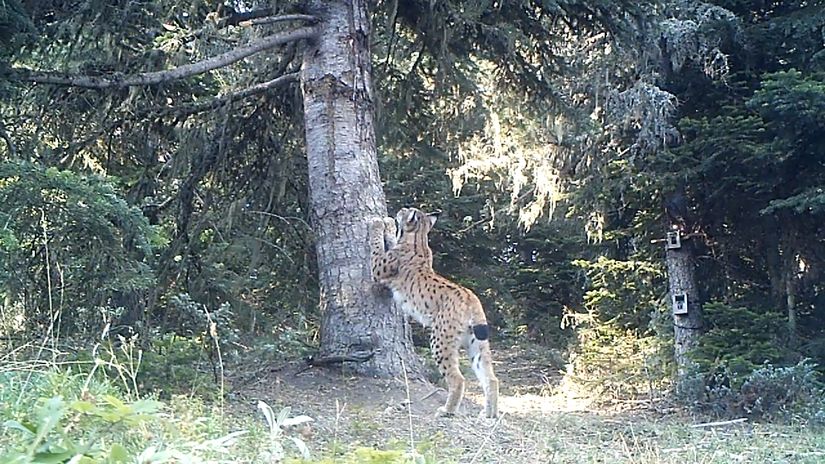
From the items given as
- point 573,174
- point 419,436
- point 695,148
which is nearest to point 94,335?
point 419,436

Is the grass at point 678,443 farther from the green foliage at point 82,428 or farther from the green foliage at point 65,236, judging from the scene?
the green foliage at point 65,236

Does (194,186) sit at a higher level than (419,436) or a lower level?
higher

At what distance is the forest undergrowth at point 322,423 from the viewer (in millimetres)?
3902

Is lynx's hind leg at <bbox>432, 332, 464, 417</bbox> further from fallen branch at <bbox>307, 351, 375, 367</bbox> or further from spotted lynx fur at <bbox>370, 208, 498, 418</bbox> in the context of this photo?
fallen branch at <bbox>307, 351, 375, 367</bbox>

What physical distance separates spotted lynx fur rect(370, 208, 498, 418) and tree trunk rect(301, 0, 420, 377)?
0.13 metres

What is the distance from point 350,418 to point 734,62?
25.7ft

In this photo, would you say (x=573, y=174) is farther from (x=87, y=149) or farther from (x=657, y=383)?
(x=87, y=149)

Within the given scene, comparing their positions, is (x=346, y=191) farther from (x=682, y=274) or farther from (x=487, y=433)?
(x=682, y=274)

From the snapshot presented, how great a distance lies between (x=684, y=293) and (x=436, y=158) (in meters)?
3.73

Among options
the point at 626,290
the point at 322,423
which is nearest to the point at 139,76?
the point at 322,423

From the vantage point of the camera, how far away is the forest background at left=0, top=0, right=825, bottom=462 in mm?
6684

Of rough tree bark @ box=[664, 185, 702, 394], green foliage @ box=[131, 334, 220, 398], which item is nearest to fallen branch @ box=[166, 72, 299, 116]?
green foliage @ box=[131, 334, 220, 398]

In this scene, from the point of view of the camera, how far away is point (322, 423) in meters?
6.32

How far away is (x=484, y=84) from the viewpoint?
1197cm
